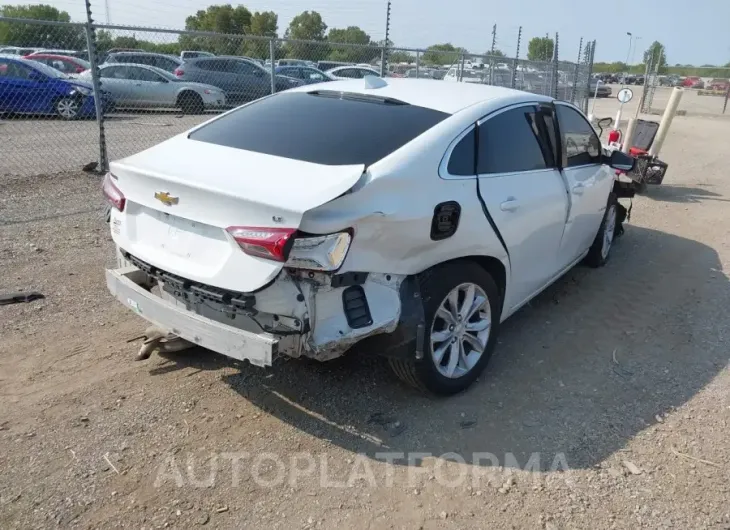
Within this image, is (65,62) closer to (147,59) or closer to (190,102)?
(147,59)

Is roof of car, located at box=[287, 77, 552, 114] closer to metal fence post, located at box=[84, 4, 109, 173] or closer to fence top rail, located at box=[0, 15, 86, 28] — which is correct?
fence top rail, located at box=[0, 15, 86, 28]

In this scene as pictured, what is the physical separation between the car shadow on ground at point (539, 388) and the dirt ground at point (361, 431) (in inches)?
0.5

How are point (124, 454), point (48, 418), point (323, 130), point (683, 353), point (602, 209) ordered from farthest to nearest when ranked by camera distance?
point (602, 209)
point (683, 353)
point (323, 130)
point (48, 418)
point (124, 454)

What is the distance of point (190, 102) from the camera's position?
16.6 m

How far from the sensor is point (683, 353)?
436 centimetres

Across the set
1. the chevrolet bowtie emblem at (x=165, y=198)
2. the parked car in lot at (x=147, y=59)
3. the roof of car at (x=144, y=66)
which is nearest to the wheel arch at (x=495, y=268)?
the chevrolet bowtie emblem at (x=165, y=198)

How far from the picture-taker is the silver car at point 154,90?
16.1m

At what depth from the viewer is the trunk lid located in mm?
2762

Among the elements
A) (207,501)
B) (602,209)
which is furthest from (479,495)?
(602,209)

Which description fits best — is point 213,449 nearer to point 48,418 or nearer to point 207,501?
point 207,501

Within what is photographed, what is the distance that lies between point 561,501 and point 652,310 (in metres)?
2.79

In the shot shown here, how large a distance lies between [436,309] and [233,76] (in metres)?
14.5

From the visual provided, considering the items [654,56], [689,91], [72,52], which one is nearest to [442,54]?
[72,52]

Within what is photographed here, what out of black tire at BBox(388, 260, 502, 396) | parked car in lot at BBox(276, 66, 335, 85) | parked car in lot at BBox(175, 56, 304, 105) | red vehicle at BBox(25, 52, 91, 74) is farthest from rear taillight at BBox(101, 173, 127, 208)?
parked car in lot at BBox(276, 66, 335, 85)
